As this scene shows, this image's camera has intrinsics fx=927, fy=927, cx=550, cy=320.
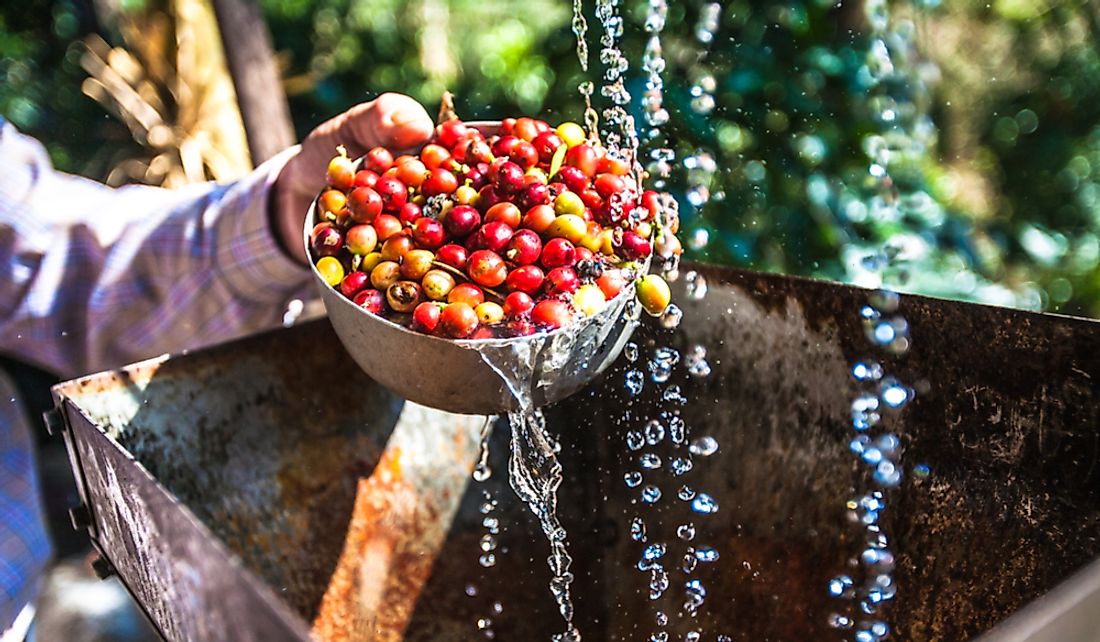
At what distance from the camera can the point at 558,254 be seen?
1.12 metres

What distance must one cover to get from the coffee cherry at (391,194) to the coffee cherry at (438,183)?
32 mm

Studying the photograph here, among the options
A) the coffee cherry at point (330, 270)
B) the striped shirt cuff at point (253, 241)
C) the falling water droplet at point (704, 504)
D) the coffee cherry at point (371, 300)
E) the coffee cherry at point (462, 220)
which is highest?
the coffee cherry at point (462, 220)

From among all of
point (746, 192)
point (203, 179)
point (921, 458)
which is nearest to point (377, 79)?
point (203, 179)

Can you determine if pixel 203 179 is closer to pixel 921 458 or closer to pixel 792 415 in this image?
pixel 792 415

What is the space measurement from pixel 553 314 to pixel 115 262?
94 centimetres

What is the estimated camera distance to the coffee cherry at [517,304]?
107 cm

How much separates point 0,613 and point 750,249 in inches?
83.2

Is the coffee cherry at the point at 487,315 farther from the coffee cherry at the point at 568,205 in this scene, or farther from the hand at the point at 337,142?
the hand at the point at 337,142

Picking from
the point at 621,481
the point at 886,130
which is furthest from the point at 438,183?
the point at 886,130

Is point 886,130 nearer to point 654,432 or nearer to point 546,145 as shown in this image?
point 654,432

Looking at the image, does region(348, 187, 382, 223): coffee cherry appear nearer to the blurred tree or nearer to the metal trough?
the metal trough

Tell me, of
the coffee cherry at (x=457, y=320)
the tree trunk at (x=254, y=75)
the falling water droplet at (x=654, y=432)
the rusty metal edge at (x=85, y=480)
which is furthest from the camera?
the tree trunk at (x=254, y=75)

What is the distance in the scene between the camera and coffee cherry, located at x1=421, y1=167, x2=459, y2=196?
1.20 metres

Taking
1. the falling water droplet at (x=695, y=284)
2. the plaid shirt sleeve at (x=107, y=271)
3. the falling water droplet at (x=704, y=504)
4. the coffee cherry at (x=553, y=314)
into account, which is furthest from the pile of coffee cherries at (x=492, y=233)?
the falling water droplet at (x=704, y=504)
